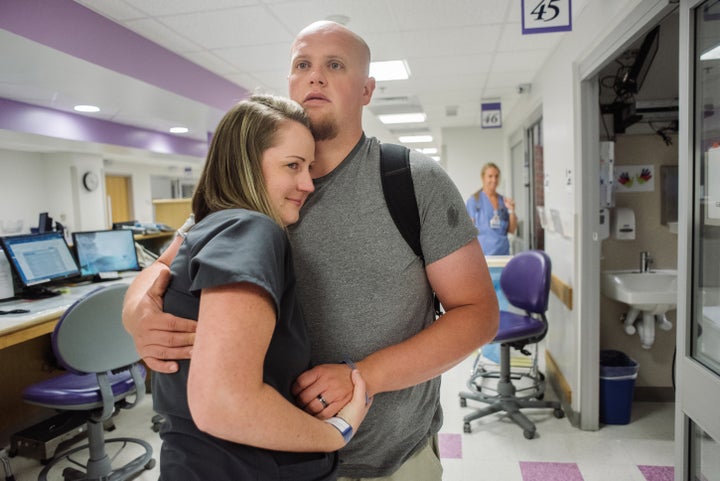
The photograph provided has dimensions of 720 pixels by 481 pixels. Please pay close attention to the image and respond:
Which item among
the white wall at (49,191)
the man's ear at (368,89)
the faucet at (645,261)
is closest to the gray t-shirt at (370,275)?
the man's ear at (368,89)

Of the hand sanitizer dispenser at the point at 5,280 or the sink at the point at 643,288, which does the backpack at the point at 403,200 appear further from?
the hand sanitizer dispenser at the point at 5,280

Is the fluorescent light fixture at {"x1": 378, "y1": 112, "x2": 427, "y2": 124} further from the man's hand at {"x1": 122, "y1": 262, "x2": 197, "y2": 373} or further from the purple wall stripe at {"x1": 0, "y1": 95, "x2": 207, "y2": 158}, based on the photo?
the man's hand at {"x1": 122, "y1": 262, "x2": 197, "y2": 373}

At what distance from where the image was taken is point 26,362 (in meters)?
3.05

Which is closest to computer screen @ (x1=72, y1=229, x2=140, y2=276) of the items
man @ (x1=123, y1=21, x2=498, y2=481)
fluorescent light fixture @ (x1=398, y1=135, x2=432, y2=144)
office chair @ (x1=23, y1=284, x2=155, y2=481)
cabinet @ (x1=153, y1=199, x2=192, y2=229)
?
office chair @ (x1=23, y1=284, x2=155, y2=481)

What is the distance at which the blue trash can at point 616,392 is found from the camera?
3004 millimetres

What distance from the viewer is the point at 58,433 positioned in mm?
2824

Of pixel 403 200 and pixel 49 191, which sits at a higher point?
pixel 49 191

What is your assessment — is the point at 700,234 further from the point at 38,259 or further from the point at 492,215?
the point at 492,215

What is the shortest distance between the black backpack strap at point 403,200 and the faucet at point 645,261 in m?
2.85

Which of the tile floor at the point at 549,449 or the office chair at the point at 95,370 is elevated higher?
the office chair at the point at 95,370

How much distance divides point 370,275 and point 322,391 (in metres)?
0.27

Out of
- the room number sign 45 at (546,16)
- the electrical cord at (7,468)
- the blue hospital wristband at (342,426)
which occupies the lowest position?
the electrical cord at (7,468)

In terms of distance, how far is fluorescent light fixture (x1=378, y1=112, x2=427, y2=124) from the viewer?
22.3 feet

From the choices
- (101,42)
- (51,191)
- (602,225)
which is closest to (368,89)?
(602,225)
